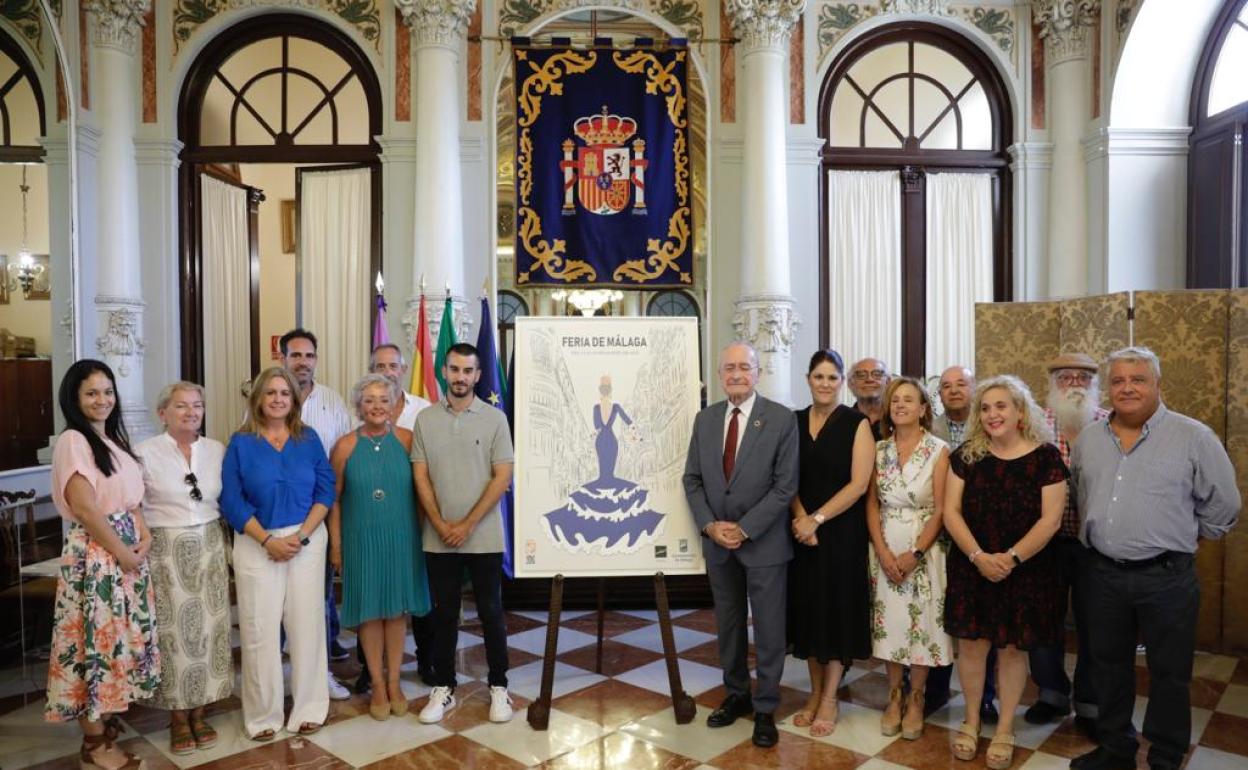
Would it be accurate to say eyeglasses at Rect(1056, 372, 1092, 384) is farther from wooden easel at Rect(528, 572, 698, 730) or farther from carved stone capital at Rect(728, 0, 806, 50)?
carved stone capital at Rect(728, 0, 806, 50)

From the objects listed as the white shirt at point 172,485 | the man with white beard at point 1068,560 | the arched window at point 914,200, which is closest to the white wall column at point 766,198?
the arched window at point 914,200

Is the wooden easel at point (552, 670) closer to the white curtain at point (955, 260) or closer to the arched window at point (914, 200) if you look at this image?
the arched window at point (914, 200)

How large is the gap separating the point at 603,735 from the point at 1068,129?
223 inches

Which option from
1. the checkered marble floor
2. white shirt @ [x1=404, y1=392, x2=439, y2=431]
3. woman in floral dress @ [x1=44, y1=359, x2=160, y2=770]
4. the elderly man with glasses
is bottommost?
the checkered marble floor

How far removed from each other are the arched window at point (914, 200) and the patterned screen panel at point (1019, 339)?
1.62 metres

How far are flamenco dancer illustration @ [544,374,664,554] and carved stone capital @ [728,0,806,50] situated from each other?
393 cm

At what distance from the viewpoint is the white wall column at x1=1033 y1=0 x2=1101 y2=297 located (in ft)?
20.9

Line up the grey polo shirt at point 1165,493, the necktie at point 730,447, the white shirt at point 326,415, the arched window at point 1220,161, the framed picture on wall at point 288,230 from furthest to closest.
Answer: the framed picture on wall at point 288,230 → the arched window at point 1220,161 → the white shirt at point 326,415 → the necktie at point 730,447 → the grey polo shirt at point 1165,493

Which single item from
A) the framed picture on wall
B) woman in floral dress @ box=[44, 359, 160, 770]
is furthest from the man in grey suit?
the framed picture on wall

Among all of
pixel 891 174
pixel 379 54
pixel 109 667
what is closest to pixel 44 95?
pixel 379 54

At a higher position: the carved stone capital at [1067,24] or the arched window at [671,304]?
the carved stone capital at [1067,24]

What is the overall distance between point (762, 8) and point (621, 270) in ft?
6.93

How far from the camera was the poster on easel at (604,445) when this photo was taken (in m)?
3.53

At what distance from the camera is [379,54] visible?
20.9ft
